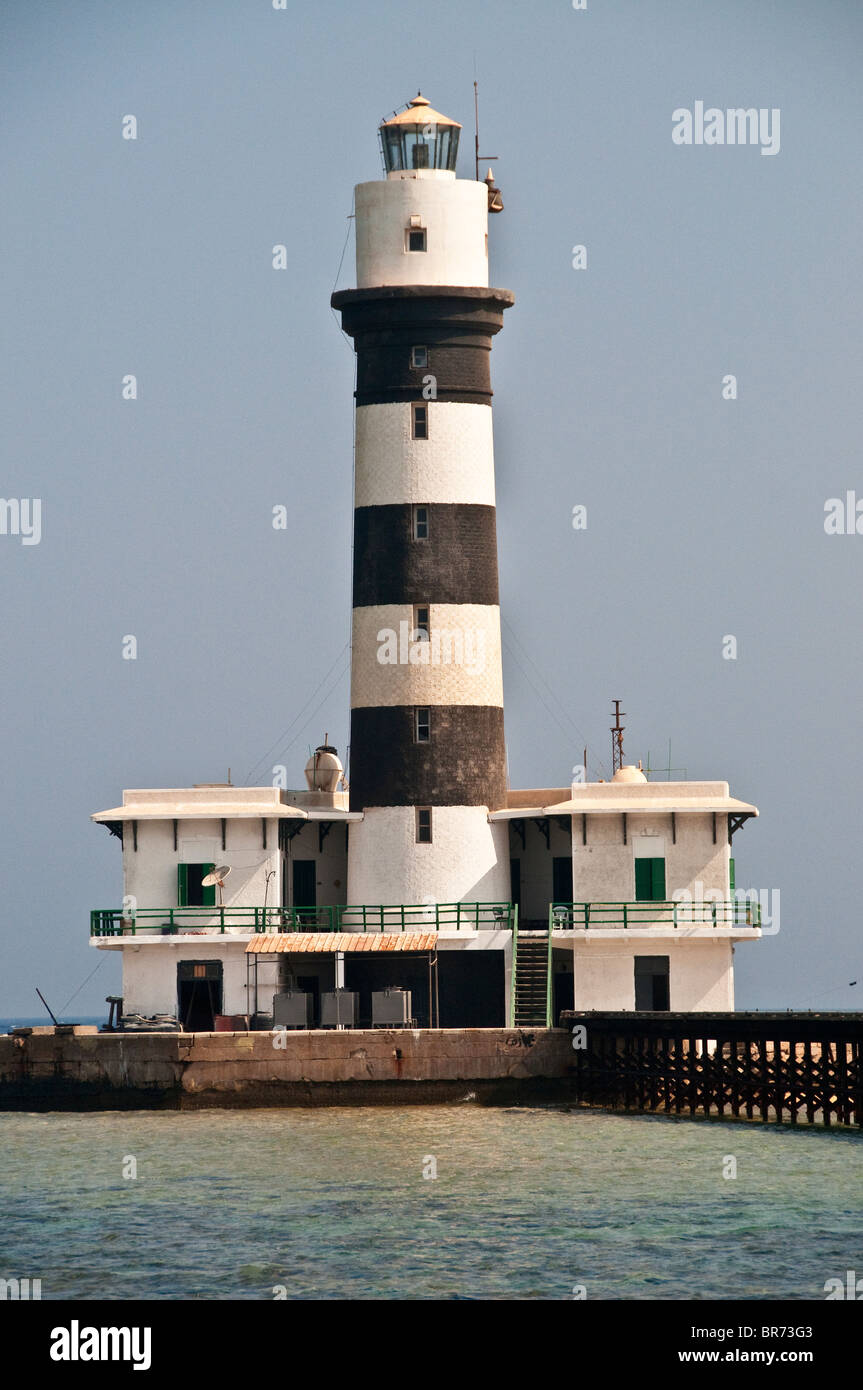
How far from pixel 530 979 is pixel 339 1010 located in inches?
183

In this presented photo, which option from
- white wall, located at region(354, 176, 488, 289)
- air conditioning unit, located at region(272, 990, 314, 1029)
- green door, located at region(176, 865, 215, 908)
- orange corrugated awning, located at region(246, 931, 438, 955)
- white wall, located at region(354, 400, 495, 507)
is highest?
white wall, located at region(354, 176, 488, 289)

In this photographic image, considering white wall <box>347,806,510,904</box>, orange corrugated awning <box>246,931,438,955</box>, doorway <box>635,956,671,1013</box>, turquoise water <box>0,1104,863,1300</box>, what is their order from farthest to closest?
1. white wall <box>347,806,510,904</box>
2. doorway <box>635,956,671,1013</box>
3. orange corrugated awning <box>246,931,438,955</box>
4. turquoise water <box>0,1104,863,1300</box>

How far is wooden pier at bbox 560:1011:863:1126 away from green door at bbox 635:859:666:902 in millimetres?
→ 3649

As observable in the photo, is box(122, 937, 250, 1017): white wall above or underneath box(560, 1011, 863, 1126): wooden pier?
above

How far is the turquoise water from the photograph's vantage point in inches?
1403

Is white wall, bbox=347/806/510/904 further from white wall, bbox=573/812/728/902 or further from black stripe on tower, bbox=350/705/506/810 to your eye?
white wall, bbox=573/812/728/902

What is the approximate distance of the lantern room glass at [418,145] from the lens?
61.7 meters

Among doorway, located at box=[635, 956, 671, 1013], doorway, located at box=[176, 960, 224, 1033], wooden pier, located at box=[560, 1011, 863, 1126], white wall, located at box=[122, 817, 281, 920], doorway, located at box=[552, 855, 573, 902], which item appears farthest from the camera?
doorway, located at box=[552, 855, 573, 902]

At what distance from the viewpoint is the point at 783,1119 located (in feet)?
175

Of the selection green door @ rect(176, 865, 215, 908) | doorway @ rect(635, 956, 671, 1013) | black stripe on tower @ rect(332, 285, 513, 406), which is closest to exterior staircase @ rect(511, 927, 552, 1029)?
doorway @ rect(635, 956, 671, 1013)

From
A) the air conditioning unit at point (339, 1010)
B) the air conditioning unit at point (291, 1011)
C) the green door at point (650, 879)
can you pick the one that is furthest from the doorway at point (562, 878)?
the air conditioning unit at point (291, 1011)

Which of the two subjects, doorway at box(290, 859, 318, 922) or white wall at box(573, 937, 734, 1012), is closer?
white wall at box(573, 937, 734, 1012)
